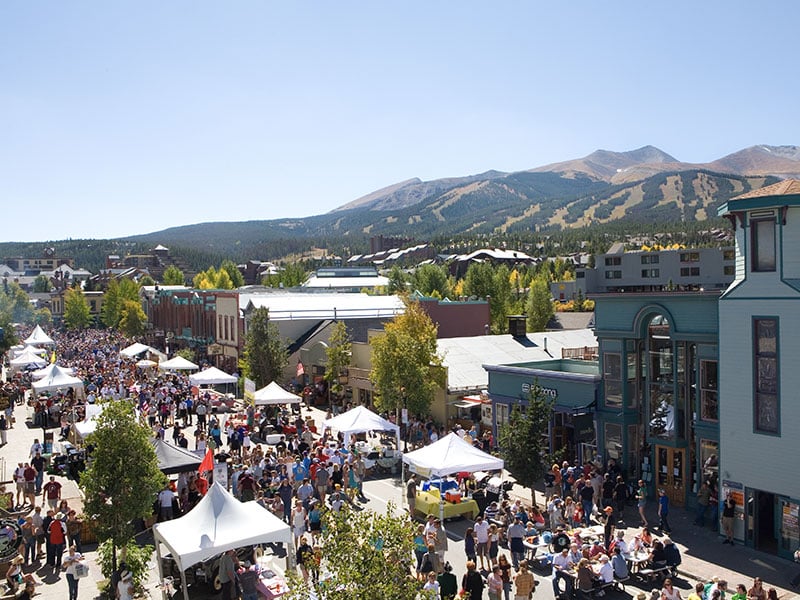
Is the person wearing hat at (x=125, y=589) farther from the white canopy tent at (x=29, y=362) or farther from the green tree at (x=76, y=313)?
the green tree at (x=76, y=313)

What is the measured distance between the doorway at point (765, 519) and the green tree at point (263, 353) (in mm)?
26858

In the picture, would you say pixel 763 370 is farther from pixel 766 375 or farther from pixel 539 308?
pixel 539 308

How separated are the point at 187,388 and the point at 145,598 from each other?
2650 centimetres

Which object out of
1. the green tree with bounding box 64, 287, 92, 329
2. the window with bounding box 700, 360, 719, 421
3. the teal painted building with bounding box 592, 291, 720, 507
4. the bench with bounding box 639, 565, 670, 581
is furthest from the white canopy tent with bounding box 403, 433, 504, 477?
the green tree with bounding box 64, 287, 92, 329

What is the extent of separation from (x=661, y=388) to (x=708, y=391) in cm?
195

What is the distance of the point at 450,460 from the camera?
19906 mm

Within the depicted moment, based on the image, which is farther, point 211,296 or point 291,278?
point 291,278

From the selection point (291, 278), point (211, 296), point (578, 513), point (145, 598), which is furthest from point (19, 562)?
point (291, 278)

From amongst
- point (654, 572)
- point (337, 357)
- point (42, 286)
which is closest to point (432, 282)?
point (337, 357)

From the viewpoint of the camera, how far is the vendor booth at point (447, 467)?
19683 mm

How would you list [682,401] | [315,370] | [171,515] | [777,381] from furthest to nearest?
[315,370]
[682,401]
[171,515]
[777,381]

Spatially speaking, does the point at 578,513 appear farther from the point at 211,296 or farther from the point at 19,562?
the point at 211,296

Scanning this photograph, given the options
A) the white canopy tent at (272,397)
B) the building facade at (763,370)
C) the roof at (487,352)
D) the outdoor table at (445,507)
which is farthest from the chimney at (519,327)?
the building facade at (763,370)

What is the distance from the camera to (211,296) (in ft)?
199
